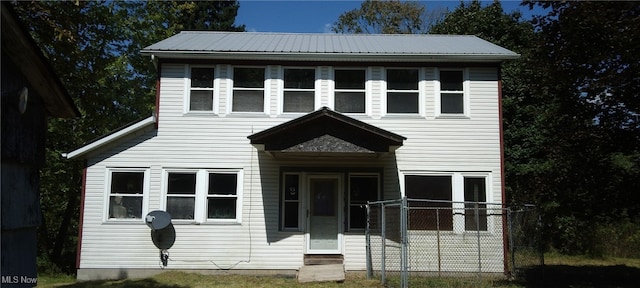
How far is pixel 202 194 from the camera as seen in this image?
44.8 ft

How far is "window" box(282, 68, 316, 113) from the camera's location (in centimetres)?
1411

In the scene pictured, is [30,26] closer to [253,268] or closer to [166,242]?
[166,242]

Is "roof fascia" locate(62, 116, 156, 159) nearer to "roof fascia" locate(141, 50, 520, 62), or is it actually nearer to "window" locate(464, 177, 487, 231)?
"roof fascia" locate(141, 50, 520, 62)

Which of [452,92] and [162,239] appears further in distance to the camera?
[452,92]

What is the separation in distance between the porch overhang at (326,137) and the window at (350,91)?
1686 mm

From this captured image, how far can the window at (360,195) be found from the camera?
45.7ft

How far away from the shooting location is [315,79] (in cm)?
1417

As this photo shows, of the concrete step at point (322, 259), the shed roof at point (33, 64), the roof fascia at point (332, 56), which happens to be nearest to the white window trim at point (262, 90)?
the roof fascia at point (332, 56)

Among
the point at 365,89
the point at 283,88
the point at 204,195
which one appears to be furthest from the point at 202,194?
the point at 365,89

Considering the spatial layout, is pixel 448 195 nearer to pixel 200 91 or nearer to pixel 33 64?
pixel 200 91

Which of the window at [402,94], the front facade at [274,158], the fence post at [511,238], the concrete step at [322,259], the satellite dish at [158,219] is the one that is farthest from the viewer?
the window at [402,94]

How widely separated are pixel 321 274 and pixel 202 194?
3781 millimetres

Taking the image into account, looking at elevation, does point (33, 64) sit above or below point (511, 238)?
above

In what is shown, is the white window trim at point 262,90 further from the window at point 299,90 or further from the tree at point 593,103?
the tree at point 593,103
